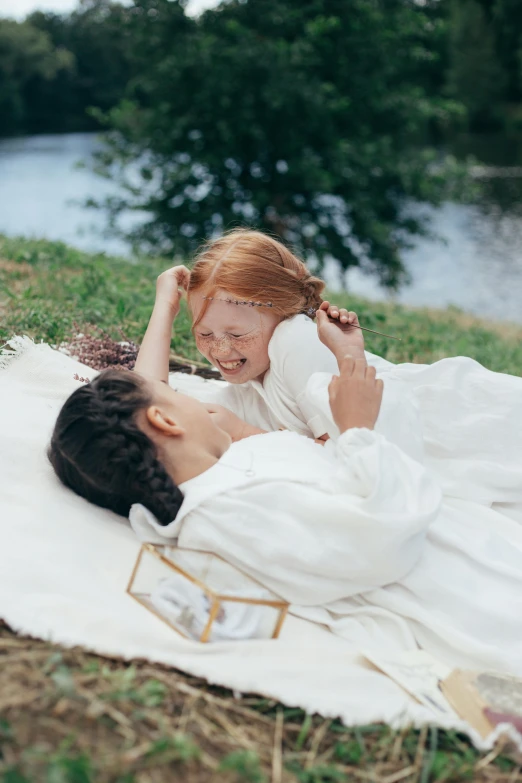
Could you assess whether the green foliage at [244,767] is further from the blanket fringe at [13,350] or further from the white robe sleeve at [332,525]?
the blanket fringe at [13,350]

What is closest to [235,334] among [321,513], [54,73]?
[321,513]

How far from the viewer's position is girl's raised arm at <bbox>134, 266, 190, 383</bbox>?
3.44m

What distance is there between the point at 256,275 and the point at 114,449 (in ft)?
4.06

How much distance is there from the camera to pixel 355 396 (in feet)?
8.78

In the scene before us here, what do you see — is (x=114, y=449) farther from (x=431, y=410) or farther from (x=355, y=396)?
(x=431, y=410)

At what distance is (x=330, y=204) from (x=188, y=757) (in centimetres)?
1301

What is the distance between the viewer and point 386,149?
524 inches

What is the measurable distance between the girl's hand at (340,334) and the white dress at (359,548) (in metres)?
0.58

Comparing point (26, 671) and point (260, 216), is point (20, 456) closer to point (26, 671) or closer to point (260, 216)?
point (26, 671)

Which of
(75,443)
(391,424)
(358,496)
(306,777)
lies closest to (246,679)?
(306,777)

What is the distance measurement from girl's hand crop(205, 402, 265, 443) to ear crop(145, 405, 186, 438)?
1.66 feet

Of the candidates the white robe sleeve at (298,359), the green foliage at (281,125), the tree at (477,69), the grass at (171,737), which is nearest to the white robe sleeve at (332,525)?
the grass at (171,737)

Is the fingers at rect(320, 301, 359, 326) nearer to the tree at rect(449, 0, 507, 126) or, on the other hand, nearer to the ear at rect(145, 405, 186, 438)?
the ear at rect(145, 405, 186, 438)

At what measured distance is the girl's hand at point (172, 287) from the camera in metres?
3.73
